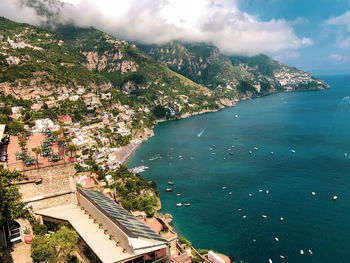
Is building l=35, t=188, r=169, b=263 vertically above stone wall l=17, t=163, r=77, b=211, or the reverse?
stone wall l=17, t=163, r=77, b=211

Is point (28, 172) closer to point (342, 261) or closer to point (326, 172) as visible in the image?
point (342, 261)

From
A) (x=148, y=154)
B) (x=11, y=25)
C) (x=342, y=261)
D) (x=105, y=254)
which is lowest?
(x=342, y=261)

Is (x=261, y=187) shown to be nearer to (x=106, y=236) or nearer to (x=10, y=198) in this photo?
(x=106, y=236)

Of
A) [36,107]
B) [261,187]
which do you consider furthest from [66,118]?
[261,187]

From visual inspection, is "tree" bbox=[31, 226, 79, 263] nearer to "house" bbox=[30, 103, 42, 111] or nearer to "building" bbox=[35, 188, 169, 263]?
"building" bbox=[35, 188, 169, 263]

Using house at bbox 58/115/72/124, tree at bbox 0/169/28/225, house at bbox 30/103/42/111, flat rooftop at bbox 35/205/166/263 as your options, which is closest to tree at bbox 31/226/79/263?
flat rooftop at bbox 35/205/166/263

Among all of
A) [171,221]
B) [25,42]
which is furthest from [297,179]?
[25,42]
